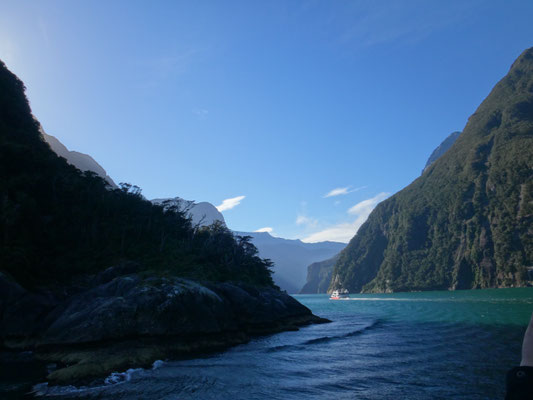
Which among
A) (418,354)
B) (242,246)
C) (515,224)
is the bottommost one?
(418,354)

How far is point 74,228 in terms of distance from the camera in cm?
5200

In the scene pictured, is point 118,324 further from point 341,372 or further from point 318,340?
point 318,340

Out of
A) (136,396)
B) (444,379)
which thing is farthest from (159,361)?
(444,379)

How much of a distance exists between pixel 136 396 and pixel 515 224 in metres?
181

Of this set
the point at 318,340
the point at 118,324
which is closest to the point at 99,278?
the point at 118,324

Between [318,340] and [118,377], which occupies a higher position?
[118,377]

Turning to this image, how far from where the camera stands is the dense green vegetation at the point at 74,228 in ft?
131

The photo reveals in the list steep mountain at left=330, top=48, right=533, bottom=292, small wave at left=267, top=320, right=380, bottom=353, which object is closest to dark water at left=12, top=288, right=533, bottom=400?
small wave at left=267, top=320, right=380, bottom=353

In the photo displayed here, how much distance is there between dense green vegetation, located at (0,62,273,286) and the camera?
131 ft

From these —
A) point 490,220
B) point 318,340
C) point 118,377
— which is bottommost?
point 318,340

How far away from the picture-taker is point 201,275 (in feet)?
166

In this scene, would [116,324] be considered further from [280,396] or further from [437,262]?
[437,262]

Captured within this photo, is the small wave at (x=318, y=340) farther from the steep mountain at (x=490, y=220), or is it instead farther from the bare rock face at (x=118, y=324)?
the steep mountain at (x=490, y=220)

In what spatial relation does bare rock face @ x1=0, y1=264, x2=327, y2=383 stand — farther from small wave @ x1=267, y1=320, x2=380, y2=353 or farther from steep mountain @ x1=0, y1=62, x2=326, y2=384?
small wave @ x1=267, y1=320, x2=380, y2=353
